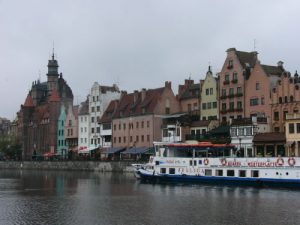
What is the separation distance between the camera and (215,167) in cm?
8044

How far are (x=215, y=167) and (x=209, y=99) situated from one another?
36.8m

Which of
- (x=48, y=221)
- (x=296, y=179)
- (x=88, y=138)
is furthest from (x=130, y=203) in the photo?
(x=88, y=138)

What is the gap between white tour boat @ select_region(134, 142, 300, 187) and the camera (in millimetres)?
73625

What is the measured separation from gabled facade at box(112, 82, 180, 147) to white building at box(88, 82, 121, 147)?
7.27 metres

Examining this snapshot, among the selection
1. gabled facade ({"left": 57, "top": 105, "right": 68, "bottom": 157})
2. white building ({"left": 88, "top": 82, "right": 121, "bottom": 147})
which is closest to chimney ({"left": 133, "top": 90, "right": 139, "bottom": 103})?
white building ({"left": 88, "top": 82, "right": 121, "bottom": 147})

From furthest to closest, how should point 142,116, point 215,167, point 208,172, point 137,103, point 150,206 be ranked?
1. point 137,103
2. point 142,116
3. point 208,172
4. point 215,167
5. point 150,206

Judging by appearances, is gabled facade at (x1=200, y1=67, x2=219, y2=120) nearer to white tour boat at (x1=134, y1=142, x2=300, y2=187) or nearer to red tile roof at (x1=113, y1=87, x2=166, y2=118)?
red tile roof at (x1=113, y1=87, x2=166, y2=118)

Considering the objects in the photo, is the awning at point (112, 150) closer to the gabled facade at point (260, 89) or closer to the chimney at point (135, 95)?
the chimney at point (135, 95)

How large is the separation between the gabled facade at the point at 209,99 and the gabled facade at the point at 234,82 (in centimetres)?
164

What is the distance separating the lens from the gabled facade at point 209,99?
375 feet

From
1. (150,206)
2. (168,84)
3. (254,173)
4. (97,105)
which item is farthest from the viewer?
(97,105)

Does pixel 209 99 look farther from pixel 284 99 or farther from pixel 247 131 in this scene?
pixel 284 99

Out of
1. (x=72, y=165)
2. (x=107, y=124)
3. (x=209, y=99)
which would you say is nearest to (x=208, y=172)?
(x=209, y=99)

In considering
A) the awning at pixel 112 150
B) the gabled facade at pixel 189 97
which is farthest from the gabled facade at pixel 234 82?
the awning at pixel 112 150
